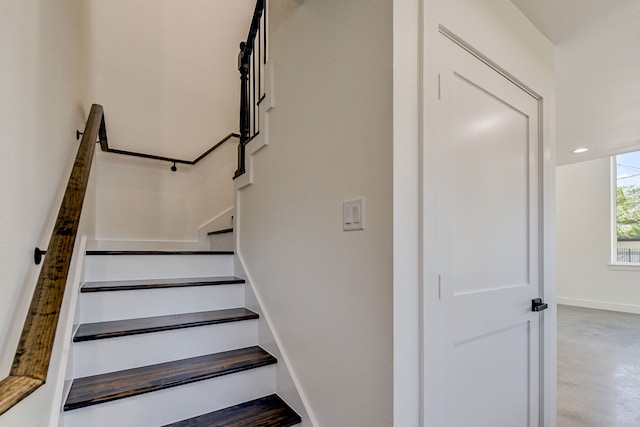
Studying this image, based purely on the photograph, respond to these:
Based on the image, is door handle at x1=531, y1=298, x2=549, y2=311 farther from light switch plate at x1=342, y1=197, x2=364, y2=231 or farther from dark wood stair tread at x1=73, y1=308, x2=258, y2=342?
dark wood stair tread at x1=73, y1=308, x2=258, y2=342

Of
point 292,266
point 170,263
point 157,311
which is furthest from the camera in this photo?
point 170,263

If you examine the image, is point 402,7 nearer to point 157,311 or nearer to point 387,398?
point 387,398

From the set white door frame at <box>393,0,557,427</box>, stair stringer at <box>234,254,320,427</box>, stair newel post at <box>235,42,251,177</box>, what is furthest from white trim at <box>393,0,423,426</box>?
stair newel post at <box>235,42,251,177</box>

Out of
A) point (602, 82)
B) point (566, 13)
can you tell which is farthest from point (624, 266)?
point (566, 13)

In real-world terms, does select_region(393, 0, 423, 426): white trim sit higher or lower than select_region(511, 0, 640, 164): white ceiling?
lower

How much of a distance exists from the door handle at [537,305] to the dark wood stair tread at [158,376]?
1338 mm

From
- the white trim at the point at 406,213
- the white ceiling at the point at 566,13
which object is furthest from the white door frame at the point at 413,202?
the white ceiling at the point at 566,13

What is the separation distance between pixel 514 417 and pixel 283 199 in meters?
1.53

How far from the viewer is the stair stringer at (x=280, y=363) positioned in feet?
4.81

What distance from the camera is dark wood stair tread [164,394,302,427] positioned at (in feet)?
4.72

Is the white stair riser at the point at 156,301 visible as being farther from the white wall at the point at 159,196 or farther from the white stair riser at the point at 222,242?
the white wall at the point at 159,196

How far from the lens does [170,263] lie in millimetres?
2180

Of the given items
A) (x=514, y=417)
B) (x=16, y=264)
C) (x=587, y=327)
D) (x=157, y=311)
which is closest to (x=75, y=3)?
(x=16, y=264)

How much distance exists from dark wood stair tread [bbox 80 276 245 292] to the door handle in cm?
165
